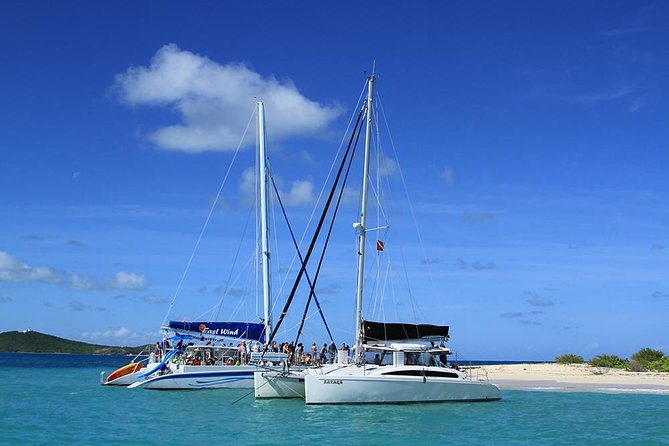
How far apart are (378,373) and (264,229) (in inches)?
610

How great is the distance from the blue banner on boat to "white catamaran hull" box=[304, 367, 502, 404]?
47.2 feet

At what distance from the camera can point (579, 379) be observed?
54406 millimetres

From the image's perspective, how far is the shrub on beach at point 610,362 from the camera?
66287 mm

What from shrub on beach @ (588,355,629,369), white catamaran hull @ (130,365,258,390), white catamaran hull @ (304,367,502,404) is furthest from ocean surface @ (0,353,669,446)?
shrub on beach @ (588,355,629,369)

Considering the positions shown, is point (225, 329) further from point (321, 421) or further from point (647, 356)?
point (647, 356)

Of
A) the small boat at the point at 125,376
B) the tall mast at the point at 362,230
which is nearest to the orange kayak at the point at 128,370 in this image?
the small boat at the point at 125,376

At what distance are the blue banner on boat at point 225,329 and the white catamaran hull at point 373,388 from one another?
14.4 metres

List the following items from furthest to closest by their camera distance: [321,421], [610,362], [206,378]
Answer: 1. [610,362]
2. [206,378]
3. [321,421]

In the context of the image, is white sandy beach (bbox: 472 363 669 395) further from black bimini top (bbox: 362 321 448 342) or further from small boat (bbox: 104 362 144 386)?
small boat (bbox: 104 362 144 386)

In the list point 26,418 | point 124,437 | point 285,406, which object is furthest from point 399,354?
point 26,418

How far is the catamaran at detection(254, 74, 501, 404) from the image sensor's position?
3147 centimetres

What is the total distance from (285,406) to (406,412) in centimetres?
579

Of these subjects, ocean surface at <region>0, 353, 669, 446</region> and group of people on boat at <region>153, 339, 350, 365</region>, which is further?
group of people on boat at <region>153, 339, 350, 365</region>

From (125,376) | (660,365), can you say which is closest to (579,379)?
(660,365)
